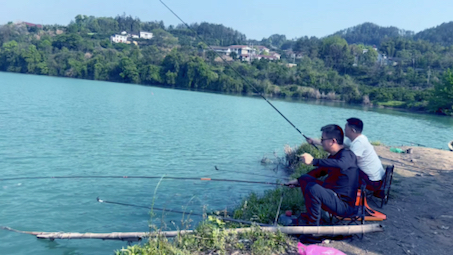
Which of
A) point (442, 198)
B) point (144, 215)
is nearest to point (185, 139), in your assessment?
point (144, 215)

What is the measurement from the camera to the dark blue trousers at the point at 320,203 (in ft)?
16.5

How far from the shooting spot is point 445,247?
5266 millimetres

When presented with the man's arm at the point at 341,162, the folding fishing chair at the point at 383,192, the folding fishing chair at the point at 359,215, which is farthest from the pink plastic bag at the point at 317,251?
the folding fishing chair at the point at 383,192

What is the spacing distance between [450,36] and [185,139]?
173m

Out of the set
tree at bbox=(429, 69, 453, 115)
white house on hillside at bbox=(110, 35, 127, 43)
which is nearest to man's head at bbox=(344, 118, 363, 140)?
tree at bbox=(429, 69, 453, 115)

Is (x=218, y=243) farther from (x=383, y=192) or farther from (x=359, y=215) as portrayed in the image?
(x=383, y=192)

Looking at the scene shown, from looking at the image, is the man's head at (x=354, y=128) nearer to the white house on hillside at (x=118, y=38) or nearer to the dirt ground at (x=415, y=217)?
the dirt ground at (x=415, y=217)

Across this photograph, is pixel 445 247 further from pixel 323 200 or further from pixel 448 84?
pixel 448 84

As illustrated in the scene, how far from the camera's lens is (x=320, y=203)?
5.05m

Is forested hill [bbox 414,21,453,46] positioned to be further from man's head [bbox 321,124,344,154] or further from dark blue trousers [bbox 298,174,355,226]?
dark blue trousers [bbox 298,174,355,226]

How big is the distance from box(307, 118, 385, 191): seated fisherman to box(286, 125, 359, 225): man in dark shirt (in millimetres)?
773

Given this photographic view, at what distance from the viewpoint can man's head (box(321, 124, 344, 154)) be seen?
523 cm

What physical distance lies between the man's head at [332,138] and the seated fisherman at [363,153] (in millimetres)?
758

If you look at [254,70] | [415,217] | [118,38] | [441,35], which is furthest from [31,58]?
[441,35]
